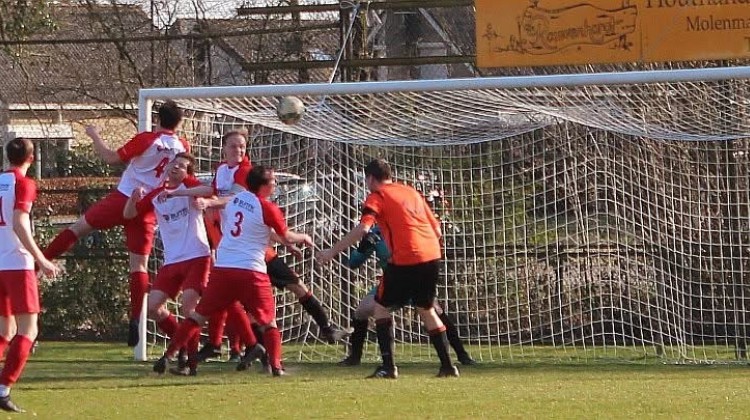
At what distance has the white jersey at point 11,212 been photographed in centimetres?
834

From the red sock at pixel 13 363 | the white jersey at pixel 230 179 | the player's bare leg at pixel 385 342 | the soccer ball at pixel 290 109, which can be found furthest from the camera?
the soccer ball at pixel 290 109

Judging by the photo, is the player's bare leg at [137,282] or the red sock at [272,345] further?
the player's bare leg at [137,282]

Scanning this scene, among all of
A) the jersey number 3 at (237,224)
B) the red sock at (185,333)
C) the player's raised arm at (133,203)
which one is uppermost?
the player's raised arm at (133,203)

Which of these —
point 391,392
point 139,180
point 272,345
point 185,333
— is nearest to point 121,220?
point 139,180

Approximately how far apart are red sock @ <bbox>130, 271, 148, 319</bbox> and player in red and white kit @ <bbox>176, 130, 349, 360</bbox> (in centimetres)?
69

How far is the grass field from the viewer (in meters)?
7.99

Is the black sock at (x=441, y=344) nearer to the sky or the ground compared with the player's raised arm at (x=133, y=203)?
nearer to the ground

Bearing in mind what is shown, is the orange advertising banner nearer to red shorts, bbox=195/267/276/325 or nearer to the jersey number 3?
the jersey number 3

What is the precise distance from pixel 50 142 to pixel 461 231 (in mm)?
5842

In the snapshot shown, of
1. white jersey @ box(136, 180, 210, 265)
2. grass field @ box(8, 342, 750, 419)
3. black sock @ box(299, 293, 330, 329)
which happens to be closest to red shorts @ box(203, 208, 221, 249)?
white jersey @ box(136, 180, 210, 265)

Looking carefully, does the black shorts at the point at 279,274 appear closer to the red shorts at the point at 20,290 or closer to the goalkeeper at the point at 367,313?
the goalkeeper at the point at 367,313

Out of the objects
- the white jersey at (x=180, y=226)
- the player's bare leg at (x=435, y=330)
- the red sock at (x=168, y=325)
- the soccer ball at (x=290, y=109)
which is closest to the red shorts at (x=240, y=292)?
the white jersey at (x=180, y=226)

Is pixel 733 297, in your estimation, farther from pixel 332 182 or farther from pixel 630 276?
pixel 332 182

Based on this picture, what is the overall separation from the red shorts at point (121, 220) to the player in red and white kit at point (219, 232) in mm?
525
